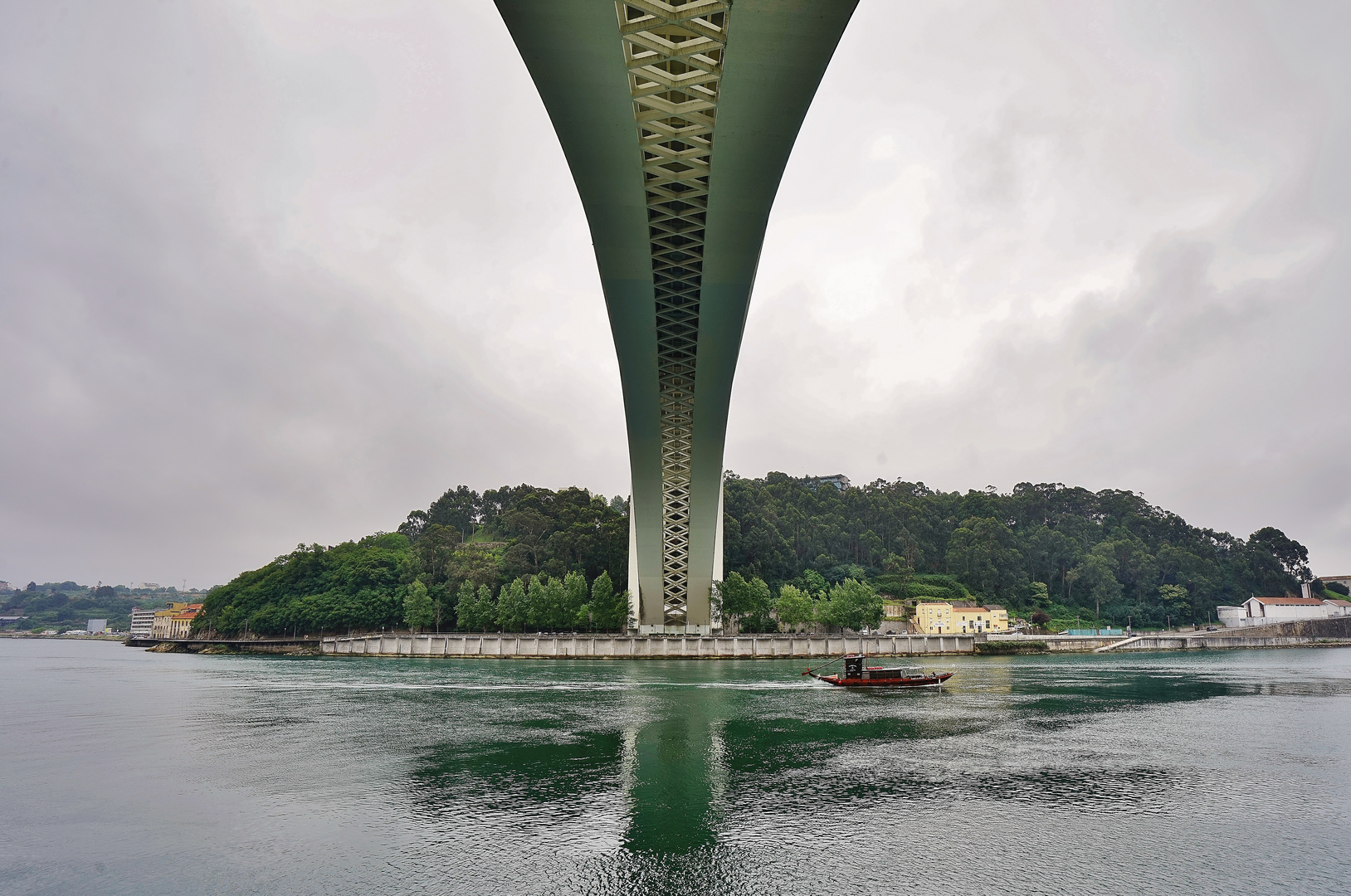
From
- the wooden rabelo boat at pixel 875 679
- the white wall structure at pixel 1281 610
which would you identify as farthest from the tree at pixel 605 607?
the white wall structure at pixel 1281 610

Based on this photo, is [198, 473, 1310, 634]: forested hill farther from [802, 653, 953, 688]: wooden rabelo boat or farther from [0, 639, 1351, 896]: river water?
[0, 639, 1351, 896]: river water

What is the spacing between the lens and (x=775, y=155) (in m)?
15.9

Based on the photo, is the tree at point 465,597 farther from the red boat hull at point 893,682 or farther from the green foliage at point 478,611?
the red boat hull at point 893,682

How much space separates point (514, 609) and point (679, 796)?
155ft

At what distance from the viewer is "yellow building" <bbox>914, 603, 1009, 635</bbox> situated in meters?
67.5

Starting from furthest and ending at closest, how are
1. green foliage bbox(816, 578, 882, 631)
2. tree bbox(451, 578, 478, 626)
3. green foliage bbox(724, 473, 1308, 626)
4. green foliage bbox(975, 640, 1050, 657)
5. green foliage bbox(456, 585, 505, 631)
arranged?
green foliage bbox(724, 473, 1308, 626) → tree bbox(451, 578, 478, 626) → green foliage bbox(456, 585, 505, 631) → green foliage bbox(816, 578, 882, 631) → green foliage bbox(975, 640, 1050, 657)

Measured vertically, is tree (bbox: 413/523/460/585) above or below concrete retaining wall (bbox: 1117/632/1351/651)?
above

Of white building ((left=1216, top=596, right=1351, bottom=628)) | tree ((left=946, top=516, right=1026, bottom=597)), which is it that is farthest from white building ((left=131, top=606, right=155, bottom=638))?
white building ((left=1216, top=596, right=1351, bottom=628))

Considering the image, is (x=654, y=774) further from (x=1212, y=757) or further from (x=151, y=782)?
(x=1212, y=757)

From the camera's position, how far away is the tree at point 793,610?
2243 inches

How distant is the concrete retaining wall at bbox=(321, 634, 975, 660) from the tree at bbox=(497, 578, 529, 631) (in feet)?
10.3

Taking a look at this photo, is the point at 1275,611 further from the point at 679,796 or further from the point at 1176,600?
the point at 679,796

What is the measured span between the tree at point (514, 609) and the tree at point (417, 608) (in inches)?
248

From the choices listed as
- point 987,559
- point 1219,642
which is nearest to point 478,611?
point 987,559
